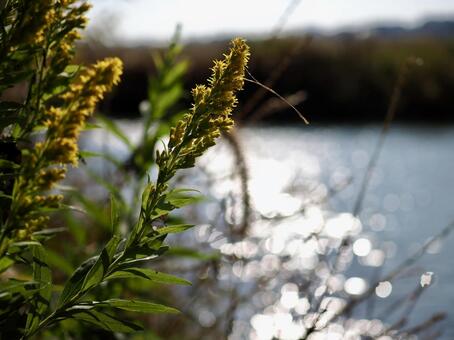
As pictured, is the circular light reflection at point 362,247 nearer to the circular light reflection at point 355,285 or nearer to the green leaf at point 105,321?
the circular light reflection at point 355,285

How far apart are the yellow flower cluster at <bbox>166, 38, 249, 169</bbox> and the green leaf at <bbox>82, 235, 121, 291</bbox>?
0.37 ft

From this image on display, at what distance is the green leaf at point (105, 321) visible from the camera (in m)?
0.87

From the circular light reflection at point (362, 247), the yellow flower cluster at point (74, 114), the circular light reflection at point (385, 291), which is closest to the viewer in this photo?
the yellow flower cluster at point (74, 114)

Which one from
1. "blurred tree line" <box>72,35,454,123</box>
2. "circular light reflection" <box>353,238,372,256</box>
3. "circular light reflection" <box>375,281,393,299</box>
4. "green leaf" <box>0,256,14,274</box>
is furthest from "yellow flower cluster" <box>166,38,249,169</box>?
"blurred tree line" <box>72,35,454,123</box>

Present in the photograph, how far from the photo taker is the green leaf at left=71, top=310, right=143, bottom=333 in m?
0.87

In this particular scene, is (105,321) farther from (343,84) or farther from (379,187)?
(343,84)

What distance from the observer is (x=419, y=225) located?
9.01 m

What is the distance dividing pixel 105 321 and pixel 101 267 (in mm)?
67

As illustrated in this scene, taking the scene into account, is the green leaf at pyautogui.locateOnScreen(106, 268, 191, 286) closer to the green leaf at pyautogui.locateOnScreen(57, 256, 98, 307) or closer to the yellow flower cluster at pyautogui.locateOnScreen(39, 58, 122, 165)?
the green leaf at pyautogui.locateOnScreen(57, 256, 98, 307)

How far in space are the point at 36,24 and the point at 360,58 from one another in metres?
19.9

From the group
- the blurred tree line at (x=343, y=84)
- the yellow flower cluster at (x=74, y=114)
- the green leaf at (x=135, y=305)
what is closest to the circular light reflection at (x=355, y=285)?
the green leaf at (x=135, y=305)

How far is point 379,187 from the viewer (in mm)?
11422

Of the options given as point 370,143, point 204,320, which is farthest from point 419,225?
point 370,143

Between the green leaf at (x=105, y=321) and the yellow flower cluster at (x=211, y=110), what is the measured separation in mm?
197
